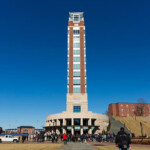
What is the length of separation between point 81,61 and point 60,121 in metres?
24.8

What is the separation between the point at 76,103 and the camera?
2837 inches

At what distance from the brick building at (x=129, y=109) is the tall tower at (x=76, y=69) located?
237 ft

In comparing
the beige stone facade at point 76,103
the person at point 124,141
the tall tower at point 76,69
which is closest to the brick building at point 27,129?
the beige stone facade at point 76,103

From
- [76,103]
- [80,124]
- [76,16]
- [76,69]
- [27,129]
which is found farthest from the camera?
[27,129]

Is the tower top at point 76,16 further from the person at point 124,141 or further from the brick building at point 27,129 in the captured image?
the brick building at point 27,129

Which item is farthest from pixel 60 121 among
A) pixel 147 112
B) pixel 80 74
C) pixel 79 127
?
pixel 147 112

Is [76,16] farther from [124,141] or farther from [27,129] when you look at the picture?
[27,129]

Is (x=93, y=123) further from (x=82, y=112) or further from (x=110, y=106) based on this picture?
(x=110, y=106)

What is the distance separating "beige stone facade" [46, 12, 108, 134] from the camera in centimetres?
6800

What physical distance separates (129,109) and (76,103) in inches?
3129

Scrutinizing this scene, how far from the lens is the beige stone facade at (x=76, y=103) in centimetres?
6800

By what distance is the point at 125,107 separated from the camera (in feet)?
456

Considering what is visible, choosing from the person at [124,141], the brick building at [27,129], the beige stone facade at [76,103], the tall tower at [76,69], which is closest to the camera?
the person at [124,141]

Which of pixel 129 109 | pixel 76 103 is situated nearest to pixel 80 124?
pixel 76 103
